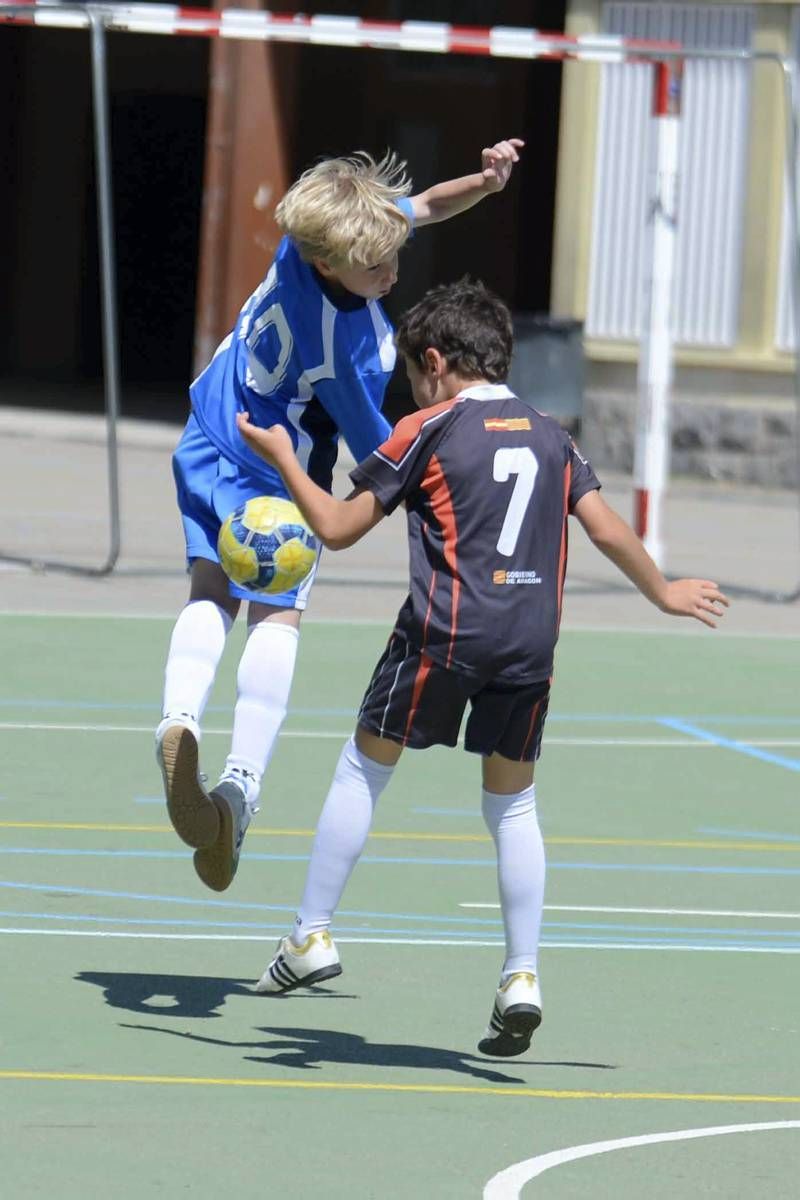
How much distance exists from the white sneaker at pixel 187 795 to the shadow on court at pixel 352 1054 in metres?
0.45

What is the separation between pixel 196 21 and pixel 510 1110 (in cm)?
922

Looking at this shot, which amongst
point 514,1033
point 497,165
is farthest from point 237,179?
point 514,1033

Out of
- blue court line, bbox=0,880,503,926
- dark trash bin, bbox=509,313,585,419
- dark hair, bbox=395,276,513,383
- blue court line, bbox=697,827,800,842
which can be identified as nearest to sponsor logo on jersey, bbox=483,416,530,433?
dark hair, bbox=395,276,513,383

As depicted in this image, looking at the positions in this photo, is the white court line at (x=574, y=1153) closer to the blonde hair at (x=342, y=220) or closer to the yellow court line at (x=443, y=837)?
the blonde hair at (x=342, y=220)

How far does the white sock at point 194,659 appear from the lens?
6.13 m

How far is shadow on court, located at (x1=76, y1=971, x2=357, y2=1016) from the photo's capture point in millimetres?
5965

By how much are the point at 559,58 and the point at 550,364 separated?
6661 millimetres

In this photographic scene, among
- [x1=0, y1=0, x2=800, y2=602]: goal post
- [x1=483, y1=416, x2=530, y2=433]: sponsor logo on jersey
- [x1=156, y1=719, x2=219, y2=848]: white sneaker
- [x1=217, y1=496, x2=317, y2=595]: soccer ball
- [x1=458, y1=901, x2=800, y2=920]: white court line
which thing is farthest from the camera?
[x1=0, y1=0, x2=800, y2=602]: goal post

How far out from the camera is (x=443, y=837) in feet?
27.0

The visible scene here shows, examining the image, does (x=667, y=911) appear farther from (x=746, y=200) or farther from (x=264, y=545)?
(x=746, y=200)

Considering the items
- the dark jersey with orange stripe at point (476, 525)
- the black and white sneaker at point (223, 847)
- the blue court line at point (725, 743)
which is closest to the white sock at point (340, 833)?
the black and white sneaker at point (223, 847)

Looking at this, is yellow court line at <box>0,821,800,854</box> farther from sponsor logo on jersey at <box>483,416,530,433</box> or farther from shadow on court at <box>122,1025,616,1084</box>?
sponsor logo on jersey at <box>483,416,530,433</box>

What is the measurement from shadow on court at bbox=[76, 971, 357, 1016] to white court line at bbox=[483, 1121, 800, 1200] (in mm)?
1224

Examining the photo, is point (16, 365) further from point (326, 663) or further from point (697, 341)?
point (326, 663)
